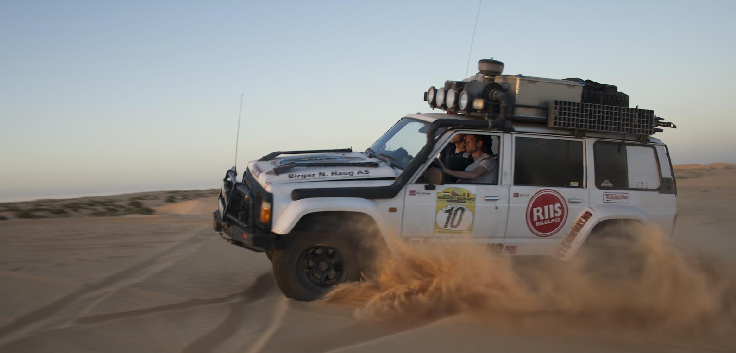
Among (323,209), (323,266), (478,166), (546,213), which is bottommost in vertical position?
(323,266)

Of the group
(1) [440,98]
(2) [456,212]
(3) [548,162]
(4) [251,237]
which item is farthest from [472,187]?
(4) [251,237]

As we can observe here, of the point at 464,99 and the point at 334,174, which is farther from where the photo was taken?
the point at 464,99

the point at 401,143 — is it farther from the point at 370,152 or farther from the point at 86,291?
the point at 86,291

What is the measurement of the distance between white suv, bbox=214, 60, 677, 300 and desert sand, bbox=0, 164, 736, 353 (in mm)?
291

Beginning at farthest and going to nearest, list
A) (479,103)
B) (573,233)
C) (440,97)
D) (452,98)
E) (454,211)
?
(440,97)
(452,98)
(573,233)
(479,103)
(454,211)

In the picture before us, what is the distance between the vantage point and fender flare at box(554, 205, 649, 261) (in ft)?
20.5

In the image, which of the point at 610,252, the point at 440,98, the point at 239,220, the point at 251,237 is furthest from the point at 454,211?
the point at 239,220

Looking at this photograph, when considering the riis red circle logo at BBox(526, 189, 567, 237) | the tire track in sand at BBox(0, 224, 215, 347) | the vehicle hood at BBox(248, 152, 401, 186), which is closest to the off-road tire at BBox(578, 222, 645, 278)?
the riis red circle logo at BBox(526, 189, 567, 237)

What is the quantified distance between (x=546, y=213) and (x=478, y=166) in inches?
32.6

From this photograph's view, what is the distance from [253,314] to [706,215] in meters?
13.4

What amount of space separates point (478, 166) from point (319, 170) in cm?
159

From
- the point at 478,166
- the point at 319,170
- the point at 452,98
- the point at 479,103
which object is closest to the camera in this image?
the point at 319,170

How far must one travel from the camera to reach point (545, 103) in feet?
20.6

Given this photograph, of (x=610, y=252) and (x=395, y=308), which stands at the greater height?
(x=610, y=252)
